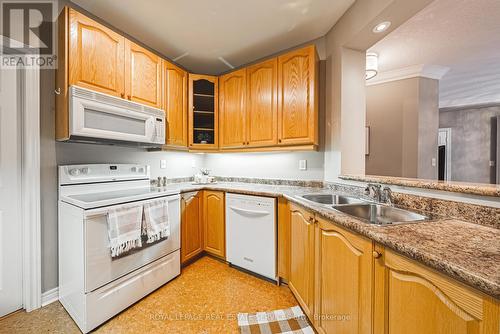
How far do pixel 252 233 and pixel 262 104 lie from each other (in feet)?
4.63

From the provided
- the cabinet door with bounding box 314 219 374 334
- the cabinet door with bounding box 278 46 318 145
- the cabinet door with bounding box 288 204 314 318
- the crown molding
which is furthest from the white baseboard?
the crown molding

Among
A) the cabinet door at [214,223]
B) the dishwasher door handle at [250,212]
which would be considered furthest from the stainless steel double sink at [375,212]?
the cabinet door at [214,223]

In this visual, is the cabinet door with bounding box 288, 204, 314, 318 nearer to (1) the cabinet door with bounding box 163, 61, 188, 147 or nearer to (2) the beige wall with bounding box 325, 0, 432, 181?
(2) the beige wall with bounding box 325, 0, 432, 181

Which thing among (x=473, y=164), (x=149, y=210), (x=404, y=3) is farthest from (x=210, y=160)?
(x=473, y=164)

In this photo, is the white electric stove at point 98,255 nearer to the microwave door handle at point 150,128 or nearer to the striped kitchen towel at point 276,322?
the microwave door handle at point 150,128

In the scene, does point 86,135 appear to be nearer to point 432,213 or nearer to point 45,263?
point 45,263

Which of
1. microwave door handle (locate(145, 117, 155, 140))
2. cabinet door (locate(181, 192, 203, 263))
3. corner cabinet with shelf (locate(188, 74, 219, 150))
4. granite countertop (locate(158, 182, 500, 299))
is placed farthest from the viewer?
corner cabinet with shelf (locate(188, 74, 219, 150))

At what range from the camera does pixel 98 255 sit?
55.4 inches

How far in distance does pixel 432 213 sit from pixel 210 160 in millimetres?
2658

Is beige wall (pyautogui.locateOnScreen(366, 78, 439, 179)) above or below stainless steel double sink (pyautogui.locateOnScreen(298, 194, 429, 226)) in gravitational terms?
above

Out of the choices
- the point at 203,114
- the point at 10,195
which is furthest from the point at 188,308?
the point at 203,114

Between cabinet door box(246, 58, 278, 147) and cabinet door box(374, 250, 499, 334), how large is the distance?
1612mm

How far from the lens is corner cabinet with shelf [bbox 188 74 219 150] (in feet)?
8.55

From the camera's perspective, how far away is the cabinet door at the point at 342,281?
0.90 metres
